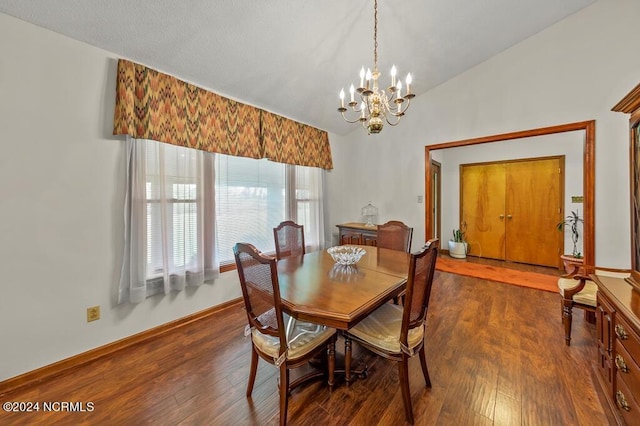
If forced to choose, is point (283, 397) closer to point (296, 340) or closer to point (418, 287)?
point (296, 340)

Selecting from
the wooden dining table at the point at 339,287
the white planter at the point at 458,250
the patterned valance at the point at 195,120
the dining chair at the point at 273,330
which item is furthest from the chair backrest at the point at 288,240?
the white planter at the point at 458,250

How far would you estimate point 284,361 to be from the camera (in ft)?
4.36

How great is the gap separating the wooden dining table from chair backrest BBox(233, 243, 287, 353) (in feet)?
0.33

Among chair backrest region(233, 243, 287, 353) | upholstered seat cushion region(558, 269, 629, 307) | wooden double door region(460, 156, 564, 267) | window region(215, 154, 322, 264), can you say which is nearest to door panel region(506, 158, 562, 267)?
wooden double door region(460, 156, 564, 267)

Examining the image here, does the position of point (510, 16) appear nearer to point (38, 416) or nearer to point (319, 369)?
point (319, 369)

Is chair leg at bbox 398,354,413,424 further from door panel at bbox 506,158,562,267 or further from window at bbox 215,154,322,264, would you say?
door panel at bbox 506,158,562,267

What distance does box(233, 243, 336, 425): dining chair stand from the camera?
4.24 ft

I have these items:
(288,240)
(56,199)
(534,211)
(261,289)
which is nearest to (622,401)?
(261,289)

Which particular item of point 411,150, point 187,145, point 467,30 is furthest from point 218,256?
point 467,30

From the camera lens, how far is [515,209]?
4652mm

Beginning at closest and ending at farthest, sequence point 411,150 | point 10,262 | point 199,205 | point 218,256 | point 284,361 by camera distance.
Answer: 1. point 284,361
2. point 10,262
3. point 199,205
4. point 218,256
5. point 411,150

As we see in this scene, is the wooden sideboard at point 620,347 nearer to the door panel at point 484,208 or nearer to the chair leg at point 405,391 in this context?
the chair leg at point 405,391

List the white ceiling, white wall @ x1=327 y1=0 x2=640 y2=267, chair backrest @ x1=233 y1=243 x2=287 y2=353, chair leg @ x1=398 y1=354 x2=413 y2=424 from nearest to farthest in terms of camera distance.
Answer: chair backrest @ x1=233 y1=243 x2=287 y2=353 → chair leg @ x1=398 y1=354 x2=413 y2=424 → the white ceiling → white wall @ x1=327 y1=0 x2=640 y2=267

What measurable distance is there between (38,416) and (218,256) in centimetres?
159
